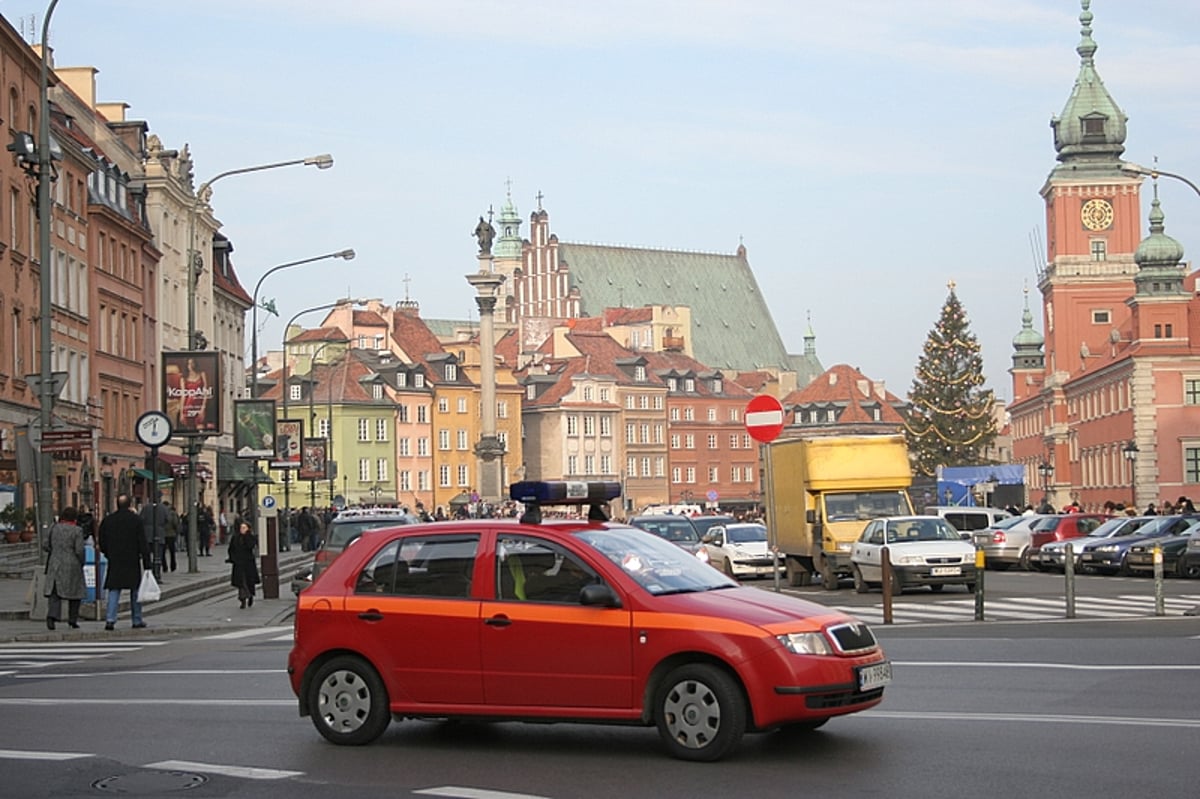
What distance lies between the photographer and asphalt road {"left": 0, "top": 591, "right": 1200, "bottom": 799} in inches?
428

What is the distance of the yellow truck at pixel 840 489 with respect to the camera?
36.6 metres

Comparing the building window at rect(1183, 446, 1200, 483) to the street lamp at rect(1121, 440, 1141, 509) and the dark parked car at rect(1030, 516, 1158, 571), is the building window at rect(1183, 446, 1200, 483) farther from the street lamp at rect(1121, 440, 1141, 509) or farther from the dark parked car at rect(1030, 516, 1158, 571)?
the dark parked car at rect(1030, 516, 1158, 571)

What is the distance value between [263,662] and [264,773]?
30.3 feet

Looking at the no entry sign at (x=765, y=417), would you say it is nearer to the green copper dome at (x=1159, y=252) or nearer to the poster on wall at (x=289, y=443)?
the poster on wall at (x=289, y=443)


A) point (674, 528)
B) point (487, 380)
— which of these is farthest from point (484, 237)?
point (674, 528)

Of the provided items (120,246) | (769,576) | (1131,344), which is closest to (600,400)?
(1131,344)

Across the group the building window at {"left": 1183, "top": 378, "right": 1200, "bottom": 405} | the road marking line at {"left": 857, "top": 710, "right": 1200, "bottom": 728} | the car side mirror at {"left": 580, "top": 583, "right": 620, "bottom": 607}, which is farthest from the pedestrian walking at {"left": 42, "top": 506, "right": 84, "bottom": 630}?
the building window at {"left": 1183, "top": 378, "right": 1200, "bottom": 405}

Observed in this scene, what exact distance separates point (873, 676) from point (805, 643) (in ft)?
2.00

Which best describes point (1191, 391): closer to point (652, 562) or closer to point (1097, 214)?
point (1097, 214)

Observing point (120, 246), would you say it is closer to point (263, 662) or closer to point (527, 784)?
point (263, 662)

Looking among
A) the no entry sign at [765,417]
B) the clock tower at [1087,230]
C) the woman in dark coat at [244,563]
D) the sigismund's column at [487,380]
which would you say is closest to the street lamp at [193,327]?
the woman in dark coat at [244,563]

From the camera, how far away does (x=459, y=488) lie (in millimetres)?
149000

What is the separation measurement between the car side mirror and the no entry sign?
1408cm

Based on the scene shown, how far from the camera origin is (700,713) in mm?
11680
